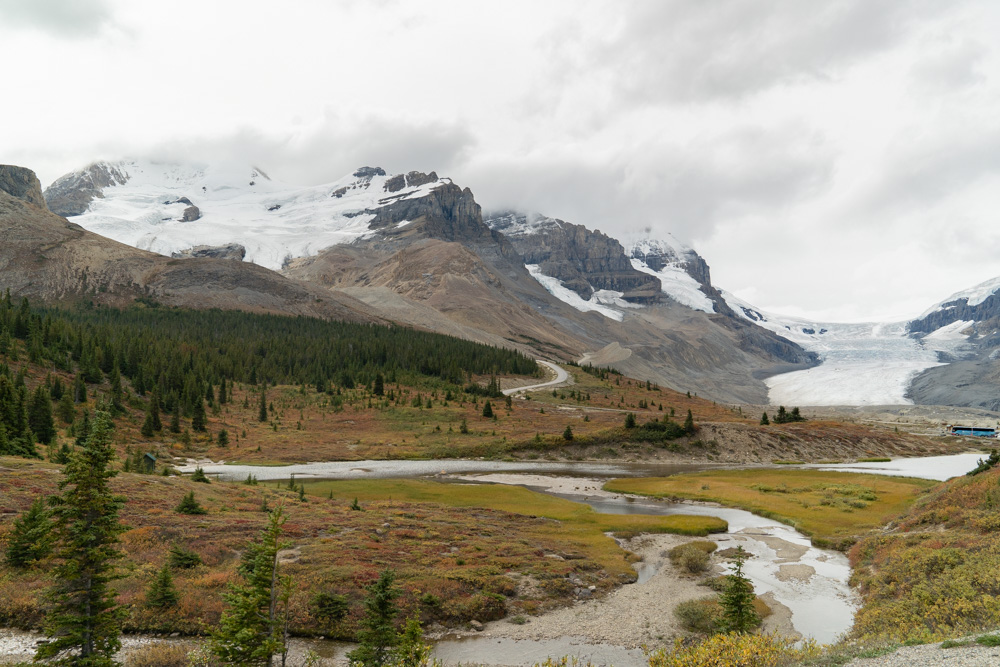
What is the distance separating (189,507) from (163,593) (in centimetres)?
1382

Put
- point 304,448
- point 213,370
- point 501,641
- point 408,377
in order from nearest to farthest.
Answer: point 501,641 < point 304,448 < point 213,370 < point 408,377

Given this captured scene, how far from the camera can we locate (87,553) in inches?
568

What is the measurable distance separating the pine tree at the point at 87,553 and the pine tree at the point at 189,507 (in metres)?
20.9

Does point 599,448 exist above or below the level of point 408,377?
below

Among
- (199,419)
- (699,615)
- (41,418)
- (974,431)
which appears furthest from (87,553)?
(974,431)

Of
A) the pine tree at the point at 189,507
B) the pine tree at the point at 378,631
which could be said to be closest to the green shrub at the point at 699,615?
the pine tree at the point at 378,631

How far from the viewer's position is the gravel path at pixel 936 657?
12461 millimetres

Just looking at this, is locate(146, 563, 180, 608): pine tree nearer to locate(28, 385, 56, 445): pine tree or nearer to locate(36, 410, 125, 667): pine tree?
locate(36, 410, 125, 667): pine tree

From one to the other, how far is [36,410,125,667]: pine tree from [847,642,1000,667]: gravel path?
19974 millimetres

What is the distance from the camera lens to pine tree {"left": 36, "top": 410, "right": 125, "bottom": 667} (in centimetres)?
1410

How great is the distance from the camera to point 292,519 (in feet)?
119

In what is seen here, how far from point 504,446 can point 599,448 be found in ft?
50.7

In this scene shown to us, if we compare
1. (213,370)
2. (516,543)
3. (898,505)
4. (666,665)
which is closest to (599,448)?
(898,505)

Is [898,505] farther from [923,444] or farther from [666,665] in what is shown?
[923,444]
